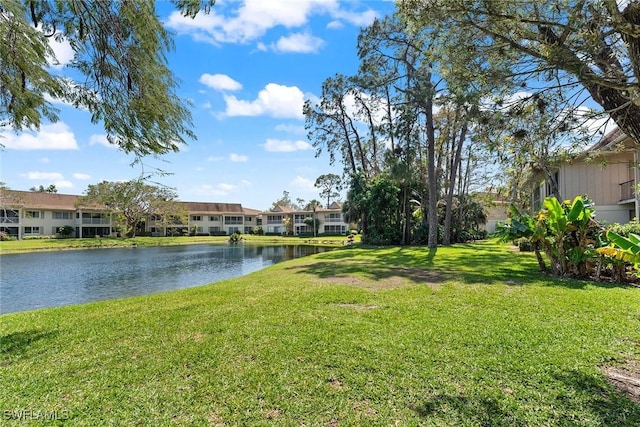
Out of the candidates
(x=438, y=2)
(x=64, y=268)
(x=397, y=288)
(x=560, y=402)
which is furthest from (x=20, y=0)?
(x=64, y=268)

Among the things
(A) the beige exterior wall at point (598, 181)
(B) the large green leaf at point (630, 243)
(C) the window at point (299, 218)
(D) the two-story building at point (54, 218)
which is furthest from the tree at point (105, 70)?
(C) the window at point (299, 218)

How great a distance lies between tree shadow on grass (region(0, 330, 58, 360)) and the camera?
486 cm

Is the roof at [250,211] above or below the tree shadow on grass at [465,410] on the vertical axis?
above

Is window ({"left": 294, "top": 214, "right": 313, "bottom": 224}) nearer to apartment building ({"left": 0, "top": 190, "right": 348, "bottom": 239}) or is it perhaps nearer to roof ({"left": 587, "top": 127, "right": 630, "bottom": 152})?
apartment building ({"left": 0, "top": 190, "right": 348, "bottom": 239})

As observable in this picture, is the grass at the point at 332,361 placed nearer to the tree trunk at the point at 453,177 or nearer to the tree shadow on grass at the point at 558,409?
the tree shadow on grass at the point at 558,409

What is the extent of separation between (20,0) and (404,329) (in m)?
6.59

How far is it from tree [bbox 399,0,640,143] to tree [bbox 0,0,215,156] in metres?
3.05

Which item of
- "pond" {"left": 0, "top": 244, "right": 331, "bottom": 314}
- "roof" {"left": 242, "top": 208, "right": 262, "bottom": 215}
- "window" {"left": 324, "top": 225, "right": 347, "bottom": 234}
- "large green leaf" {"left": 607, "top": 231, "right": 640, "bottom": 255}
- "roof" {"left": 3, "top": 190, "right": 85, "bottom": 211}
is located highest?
"roof" {"left": 3, "top": 190, "right": 85, "bottom": 211}

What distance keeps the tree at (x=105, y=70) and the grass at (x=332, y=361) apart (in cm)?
290

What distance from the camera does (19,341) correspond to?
5.40 meters

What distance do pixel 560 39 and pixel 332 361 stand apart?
180 inches

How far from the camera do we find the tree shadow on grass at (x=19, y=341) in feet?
15.9

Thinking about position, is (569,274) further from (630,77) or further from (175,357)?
(175,357)

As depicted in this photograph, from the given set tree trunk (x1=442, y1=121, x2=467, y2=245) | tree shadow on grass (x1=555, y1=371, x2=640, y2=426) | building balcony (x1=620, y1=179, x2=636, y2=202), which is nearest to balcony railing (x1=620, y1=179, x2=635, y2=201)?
building balcony (x1=620, y1=179, x2=636, y2=202)
